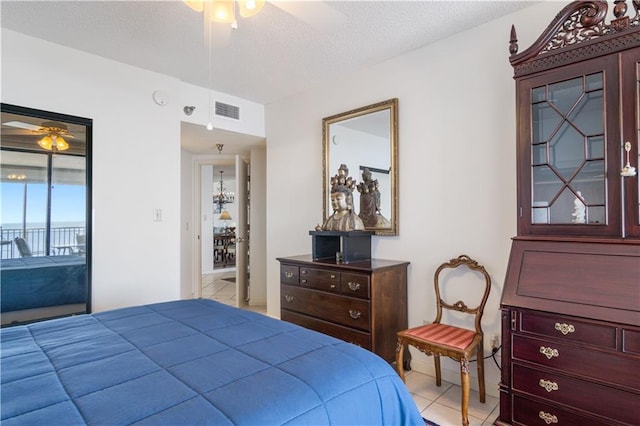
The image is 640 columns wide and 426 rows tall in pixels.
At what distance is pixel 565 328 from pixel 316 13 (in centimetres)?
219

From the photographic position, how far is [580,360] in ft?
5.24

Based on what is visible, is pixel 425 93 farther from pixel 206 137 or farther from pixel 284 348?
pixel 206 137

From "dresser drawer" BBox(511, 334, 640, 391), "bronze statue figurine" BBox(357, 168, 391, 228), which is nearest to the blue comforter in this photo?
"dresser drawer" BBox(511, 334, 640, 391)

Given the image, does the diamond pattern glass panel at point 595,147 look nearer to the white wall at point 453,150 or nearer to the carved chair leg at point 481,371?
the white wall at point 453,150

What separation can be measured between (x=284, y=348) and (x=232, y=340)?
24 centimetres

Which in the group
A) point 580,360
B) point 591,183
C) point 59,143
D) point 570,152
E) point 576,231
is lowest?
point 580,360

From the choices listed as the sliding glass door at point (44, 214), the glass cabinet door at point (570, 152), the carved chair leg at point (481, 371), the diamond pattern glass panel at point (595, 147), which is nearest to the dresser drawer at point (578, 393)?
the carved chair leg at point (481, 371)

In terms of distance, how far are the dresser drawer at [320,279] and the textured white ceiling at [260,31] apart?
181 cm

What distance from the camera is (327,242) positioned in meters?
3.12

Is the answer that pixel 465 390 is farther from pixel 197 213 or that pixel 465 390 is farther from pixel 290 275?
pixel 197 213

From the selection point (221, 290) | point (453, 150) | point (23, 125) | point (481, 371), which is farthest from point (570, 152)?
point (221, 290)

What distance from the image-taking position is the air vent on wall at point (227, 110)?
380 centimetres

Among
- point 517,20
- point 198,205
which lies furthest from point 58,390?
point 198,205

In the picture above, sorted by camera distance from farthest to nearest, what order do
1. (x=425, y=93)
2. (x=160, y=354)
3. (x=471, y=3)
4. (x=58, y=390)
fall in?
1. (x=425, y=93)
2. (x=471, y=3)
3. (x=160, y=354)
4. (x=58, y=390)
